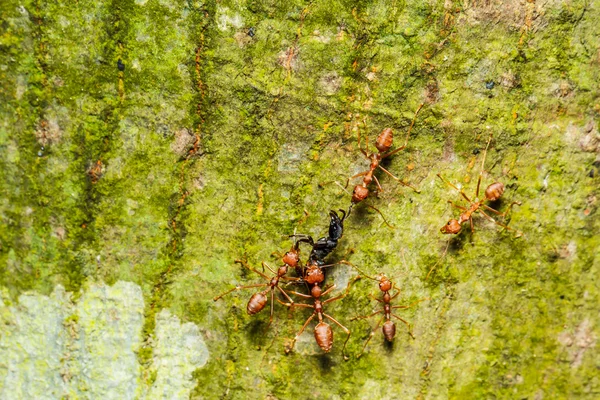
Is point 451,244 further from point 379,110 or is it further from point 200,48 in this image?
point 200,48

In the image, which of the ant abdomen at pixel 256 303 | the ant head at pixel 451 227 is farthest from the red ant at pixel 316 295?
the ant head at pixel 451 227

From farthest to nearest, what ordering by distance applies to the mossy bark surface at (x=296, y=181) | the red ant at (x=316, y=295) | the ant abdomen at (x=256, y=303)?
the red ant at (x=316, y=295)
the ant abdomen at (x=256, y=303)
the mossy bark surface at (x=296, y=181)

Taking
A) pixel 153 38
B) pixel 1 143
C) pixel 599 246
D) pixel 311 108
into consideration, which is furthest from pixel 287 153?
pixel 599 246

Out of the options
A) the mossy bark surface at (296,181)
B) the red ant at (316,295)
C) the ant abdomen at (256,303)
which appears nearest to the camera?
the mossy bark surface at (296,181)

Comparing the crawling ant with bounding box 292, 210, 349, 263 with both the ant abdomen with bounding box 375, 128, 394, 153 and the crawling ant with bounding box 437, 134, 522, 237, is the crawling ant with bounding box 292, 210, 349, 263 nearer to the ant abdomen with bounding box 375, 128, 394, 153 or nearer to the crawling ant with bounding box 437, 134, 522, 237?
the ant abdomen with bounding box 375, 128, 394, 153

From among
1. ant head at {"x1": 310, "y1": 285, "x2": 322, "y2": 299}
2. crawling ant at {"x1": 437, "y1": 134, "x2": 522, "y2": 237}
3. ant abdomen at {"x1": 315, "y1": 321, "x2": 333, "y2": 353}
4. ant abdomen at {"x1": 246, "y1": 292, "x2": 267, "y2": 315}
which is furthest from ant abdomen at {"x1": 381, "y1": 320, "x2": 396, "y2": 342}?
ant abdomen at {"x1": 246, "y1": 292, "x2": 267, "y2": 315}

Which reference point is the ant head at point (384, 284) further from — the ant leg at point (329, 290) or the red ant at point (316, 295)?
the ant leg at point (329, 290)
